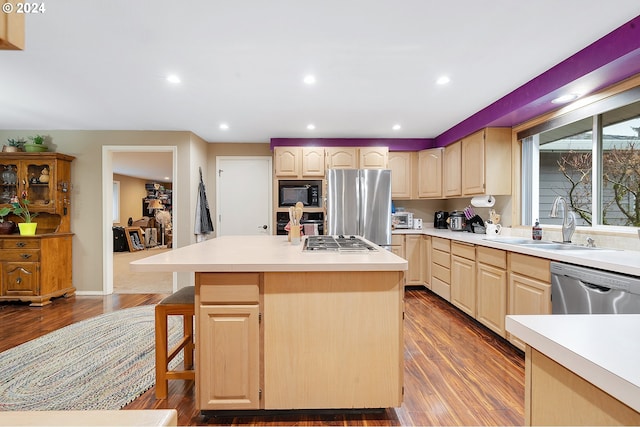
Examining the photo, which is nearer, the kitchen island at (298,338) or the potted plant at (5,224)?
the kitchen island at (298,338)

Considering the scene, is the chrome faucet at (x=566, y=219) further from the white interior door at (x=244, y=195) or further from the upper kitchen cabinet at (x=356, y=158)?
the white interior door at (x=244, y=195)

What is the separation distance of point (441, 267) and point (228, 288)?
9.87ft

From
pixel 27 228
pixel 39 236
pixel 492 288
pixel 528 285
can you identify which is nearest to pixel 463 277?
pixel 492 288

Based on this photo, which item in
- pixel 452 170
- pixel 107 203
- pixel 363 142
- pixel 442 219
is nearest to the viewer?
pixel 452 170

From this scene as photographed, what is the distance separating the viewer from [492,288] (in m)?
2.76

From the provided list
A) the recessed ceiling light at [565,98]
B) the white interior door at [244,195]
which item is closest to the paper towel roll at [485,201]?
the recessed ceiling light at [565,98]

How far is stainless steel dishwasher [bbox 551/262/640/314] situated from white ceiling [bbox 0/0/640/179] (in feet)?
4.87

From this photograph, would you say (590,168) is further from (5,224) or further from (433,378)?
(5,224)

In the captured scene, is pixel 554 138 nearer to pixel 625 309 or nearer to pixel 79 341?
pixel 625 309

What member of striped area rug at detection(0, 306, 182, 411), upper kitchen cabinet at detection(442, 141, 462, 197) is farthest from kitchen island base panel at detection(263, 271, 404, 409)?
upper kitchen cabinet at detection(442, 141, 462, 197)

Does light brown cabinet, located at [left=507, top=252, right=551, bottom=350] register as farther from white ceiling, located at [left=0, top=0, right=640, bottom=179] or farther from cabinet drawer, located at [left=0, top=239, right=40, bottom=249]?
cabinet drawer, located at [left=0, top=239, right=40, bottom=249]

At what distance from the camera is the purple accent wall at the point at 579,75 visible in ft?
6.12

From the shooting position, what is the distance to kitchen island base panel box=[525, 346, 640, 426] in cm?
51

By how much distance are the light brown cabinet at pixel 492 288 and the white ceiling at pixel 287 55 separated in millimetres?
1530
